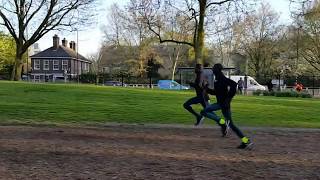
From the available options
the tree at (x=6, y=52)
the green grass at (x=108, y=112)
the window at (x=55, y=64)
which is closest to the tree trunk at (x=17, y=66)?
the green grass at (x=108, y=112)

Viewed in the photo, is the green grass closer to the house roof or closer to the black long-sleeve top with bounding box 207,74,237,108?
the black long-sleeve top with bounding box 207,74,237,108

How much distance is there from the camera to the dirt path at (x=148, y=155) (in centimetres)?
718

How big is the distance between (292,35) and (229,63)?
26112 mm

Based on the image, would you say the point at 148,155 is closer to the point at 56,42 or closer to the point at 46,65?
the point at 56,42

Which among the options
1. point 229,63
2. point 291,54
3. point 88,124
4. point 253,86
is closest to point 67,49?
point 229,63

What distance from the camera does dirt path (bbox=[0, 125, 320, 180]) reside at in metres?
7.18

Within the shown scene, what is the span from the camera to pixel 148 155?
28.9 feet

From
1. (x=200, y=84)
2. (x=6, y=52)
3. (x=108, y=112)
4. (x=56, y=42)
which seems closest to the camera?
(x=200, y=84)

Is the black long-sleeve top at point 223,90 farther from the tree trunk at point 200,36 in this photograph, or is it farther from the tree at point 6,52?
the tree at point 6,52

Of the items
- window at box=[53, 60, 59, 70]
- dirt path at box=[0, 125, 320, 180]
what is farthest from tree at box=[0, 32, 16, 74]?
dirt path at box=[0, 125, 320, 180]

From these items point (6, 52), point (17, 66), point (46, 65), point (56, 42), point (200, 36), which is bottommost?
point (17, 66)

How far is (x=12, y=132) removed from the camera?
459 inches

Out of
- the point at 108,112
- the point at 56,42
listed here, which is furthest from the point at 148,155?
the point at 56,42

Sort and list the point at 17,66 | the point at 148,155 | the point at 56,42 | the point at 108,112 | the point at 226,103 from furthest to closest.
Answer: the point at 56,42 < the point at 17,66 < the point at 108,112 < the point at 226,103 < the point at 148,155
